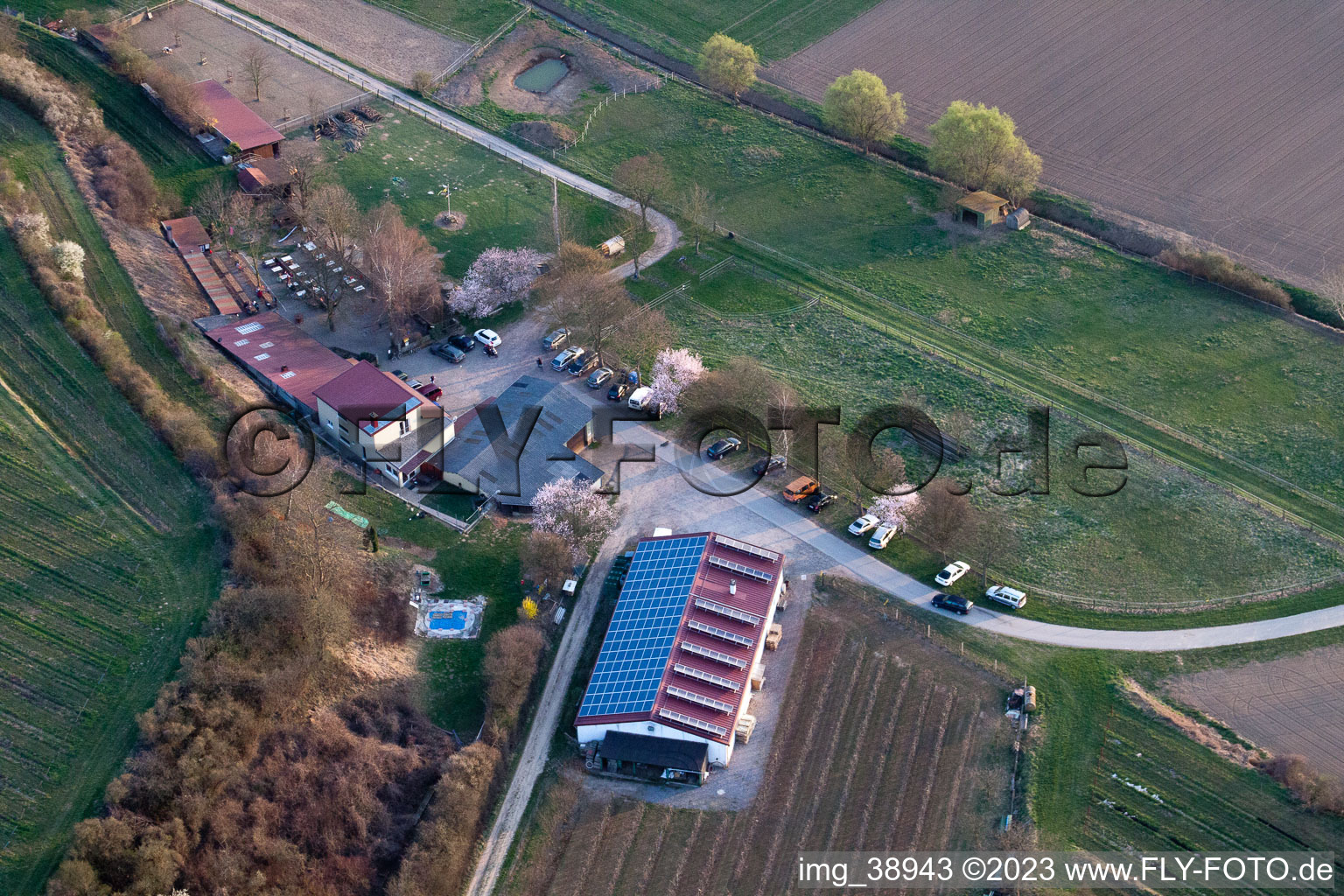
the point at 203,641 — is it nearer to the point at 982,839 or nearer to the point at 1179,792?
the point at 982,839

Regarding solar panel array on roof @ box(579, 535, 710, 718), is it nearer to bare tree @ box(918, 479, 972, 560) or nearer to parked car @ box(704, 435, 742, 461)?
parked car @ box(704, 435, 742, 461)

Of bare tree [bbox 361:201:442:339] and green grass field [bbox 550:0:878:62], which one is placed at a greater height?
green grass field [bbox 550:0:878:62]

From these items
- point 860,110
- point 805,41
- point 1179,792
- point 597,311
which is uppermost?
point 805,41

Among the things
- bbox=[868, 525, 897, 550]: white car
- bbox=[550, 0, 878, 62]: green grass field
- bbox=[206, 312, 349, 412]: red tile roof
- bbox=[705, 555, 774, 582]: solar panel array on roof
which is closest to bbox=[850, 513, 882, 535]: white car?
bbox=[868, 525, 897, 550]: white car

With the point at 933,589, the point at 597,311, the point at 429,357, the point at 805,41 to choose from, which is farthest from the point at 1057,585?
the point at 805,41

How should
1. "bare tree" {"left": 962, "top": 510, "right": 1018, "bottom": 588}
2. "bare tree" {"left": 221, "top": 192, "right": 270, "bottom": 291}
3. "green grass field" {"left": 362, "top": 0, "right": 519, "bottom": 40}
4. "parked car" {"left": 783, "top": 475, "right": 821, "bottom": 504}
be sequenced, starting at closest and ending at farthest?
"bare tree" {"left": 962, "top": 510, "right": 1018, "bottom": 588} → "parked car" {"left": 783, "top": 475, "right": 821, "bottom": 504} → "bare tree" {"left": 221, "top": 192, "right": 270, "bottom": 291} → "green grass field" {"left": 362, "top": 0, "right": 519, "bottom": 40}

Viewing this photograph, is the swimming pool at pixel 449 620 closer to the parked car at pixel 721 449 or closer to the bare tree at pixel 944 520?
the parked car at pixel 721 449
